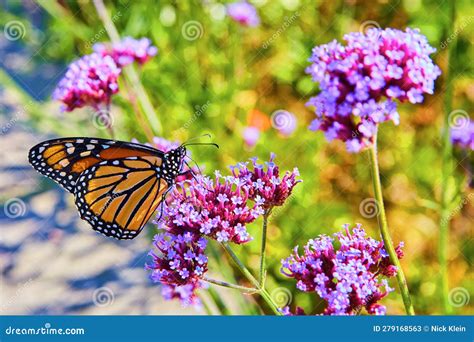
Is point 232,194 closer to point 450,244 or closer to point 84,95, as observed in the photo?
point 84,95

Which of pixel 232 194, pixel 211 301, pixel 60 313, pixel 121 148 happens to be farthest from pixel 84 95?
pixel 60 313

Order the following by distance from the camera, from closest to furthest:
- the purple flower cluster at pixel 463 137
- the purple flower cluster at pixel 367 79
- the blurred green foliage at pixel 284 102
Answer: the purple flower cluster at pixel 367 79 < the purple flower cluster at pixel 463 137 < the blurred green foliage at pixel 284 102

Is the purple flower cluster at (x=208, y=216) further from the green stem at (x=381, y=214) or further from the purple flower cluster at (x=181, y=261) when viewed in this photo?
the green stem at (x=381, y=214)

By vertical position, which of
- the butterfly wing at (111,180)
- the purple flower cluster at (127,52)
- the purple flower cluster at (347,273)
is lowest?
the purple flower cluster at (347,273)

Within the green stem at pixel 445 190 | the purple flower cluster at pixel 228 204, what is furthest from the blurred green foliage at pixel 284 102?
the purple flower cluster at pixel 228 204

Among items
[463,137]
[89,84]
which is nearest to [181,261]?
[89,84]

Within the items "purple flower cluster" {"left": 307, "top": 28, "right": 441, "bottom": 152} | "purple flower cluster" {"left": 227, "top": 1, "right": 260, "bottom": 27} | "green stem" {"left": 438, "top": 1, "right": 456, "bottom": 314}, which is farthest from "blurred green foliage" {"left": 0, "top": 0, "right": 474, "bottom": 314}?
"purple flower cluster" {"left": 307, "top": 28, "right": 441, "bottom": 152}
